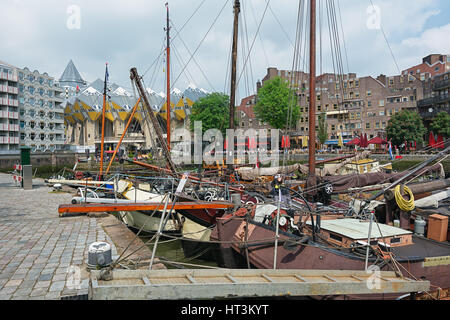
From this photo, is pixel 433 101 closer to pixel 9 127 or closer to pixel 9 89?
pixel 9 89

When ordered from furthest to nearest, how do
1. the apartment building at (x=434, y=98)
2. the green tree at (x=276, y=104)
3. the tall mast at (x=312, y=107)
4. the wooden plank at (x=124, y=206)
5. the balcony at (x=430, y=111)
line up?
the green tree at (x=276, y=104) < the balcony at (x=430, y=111) < the apartment building at (x=434, y=98) < the tall mast at (x=312, y=107) < the wooden plank at (x=124, y=206)

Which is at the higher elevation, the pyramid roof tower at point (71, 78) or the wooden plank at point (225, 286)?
the pyramid roof tower at point (71, 78)

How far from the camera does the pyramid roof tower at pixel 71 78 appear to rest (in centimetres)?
10594

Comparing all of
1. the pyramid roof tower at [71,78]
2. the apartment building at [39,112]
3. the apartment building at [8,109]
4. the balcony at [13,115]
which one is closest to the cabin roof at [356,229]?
the apartment building at [8,109]

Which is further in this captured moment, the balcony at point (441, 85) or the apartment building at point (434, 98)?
the apartment building at point (434, 98)

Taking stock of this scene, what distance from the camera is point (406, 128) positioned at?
50.6m

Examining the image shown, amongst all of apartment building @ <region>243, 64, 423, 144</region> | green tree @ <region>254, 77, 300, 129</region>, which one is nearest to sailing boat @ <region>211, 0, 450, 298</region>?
green tree @ <region>254, 77, 300, 129</region>

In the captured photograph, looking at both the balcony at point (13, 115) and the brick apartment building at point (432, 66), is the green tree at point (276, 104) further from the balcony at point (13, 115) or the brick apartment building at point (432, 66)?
the balcony at point (13, 115)

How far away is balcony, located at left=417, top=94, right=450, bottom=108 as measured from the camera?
53088mm

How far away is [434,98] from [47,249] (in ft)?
210

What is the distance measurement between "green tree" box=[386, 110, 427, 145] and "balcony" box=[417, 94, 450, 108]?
7115mm

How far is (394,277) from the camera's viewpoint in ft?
18.6
